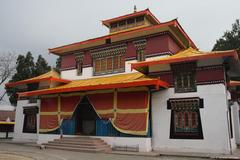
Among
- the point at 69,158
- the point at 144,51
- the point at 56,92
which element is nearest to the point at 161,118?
the point at 144,51

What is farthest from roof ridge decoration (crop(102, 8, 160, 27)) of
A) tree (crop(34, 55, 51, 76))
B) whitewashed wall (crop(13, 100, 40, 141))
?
tree (crop(34, 55, 51, 76))

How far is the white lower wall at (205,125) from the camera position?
13008 mm

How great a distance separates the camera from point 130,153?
13250 millimetres

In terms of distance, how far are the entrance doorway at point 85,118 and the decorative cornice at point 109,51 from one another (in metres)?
3.78

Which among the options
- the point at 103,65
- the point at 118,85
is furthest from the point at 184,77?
the point at 103,65

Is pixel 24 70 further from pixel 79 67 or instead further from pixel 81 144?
pixel 81 144

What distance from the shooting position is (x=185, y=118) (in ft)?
46.3

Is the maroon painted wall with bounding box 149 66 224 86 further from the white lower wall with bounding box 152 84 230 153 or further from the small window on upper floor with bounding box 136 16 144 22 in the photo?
the small window on upper floor with bounding box 136 16 144 22

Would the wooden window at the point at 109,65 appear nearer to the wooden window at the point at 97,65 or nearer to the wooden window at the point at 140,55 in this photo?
the wooden window at the point at 97,65

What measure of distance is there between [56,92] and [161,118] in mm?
6938

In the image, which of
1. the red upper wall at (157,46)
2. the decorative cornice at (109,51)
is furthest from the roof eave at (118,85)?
the decorative cornice at (109,51)

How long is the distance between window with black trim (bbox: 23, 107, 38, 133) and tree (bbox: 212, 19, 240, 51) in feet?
66.8

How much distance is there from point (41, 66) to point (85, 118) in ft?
53.5

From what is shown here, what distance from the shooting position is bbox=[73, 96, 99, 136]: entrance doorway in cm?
1722
